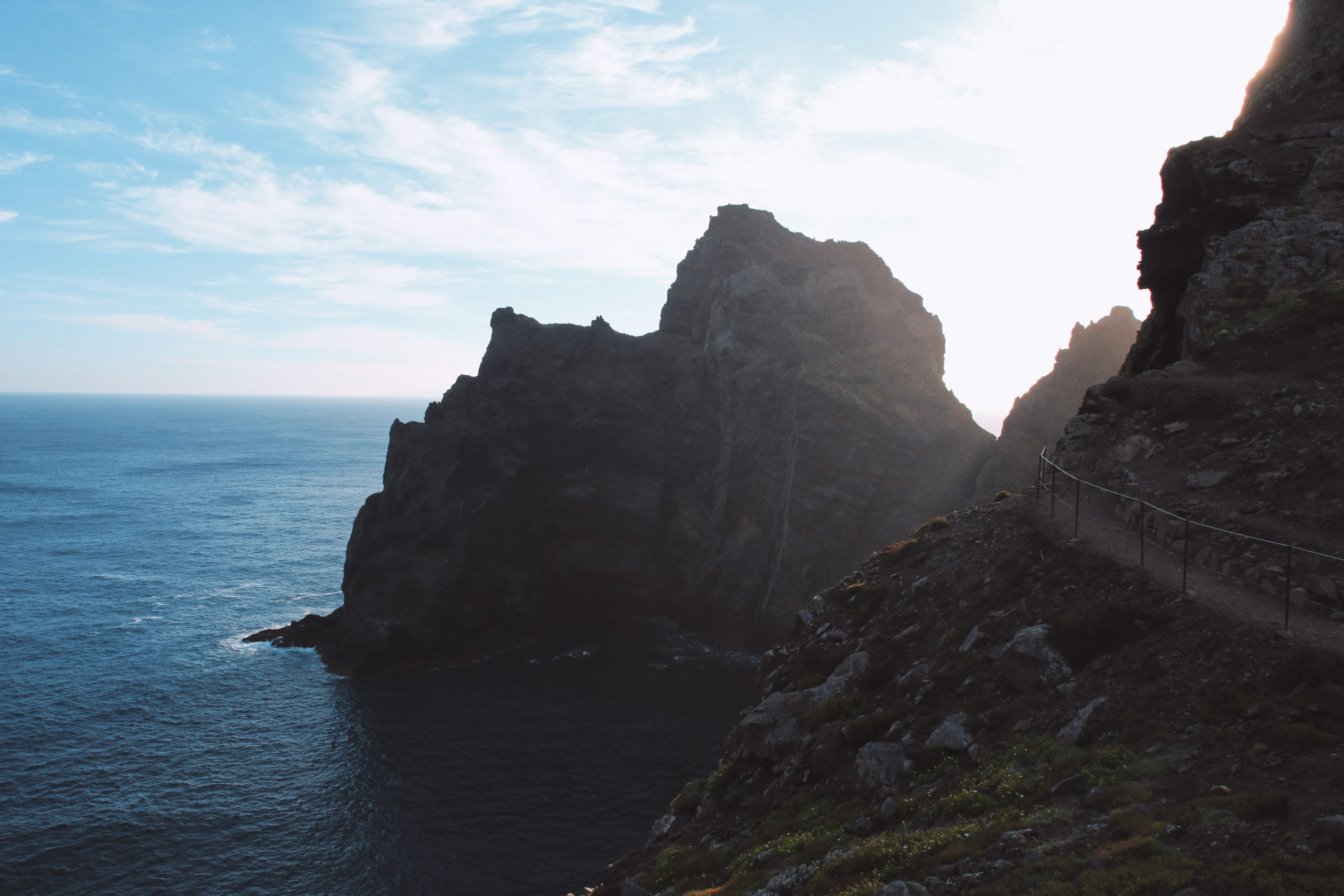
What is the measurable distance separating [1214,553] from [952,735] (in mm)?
8048

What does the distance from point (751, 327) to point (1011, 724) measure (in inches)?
2361

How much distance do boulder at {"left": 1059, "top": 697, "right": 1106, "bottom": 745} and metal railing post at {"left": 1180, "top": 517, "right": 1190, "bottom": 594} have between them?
3.80 meters

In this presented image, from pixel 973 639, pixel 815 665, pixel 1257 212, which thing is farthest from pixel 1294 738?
pixel 1257 212

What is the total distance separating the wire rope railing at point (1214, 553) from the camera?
15133 millimetres

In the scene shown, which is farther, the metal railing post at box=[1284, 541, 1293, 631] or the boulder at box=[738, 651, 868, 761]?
the boulder at box=[738, 651, 868, 761]

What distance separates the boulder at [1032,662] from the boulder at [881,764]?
3128 millimetres

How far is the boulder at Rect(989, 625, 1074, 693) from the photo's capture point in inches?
659

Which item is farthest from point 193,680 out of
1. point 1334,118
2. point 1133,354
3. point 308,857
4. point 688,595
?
point 1334,118

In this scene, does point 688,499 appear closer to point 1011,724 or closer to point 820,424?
point 820,424

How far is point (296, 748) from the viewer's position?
53500 millimetres

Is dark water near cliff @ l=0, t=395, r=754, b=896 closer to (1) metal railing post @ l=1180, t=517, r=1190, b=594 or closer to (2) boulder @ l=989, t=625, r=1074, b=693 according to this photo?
(2) boulder @ l=989, t=625, r=1074, b=693

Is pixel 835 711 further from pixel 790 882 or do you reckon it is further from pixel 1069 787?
pixel 1069 787

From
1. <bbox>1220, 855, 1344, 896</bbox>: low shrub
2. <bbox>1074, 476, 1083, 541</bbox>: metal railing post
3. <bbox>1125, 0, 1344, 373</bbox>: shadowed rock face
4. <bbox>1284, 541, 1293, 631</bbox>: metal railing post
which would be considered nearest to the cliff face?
<bbox>1125, 0, 1344, 373</bbox>: shadowed rock face

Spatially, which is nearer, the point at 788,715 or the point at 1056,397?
the point at 788,715
